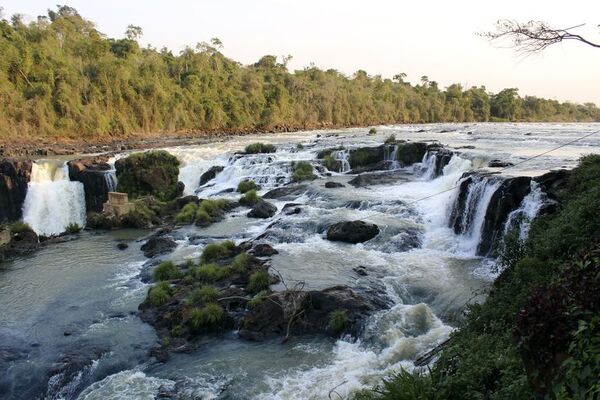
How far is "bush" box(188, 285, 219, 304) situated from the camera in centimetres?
1105

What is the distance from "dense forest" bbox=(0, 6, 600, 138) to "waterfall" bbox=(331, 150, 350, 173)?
27787mm

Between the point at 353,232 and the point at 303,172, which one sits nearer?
the point at 353,232

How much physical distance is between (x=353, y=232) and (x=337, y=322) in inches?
241

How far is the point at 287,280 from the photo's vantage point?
12.3 metres

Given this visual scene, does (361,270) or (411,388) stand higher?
(411,388)

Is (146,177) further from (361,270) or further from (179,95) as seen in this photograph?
(179,95)

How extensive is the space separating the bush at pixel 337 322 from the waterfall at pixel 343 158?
744 inches

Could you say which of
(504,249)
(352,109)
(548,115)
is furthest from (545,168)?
(548,115)

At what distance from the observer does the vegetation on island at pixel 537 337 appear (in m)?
3.80

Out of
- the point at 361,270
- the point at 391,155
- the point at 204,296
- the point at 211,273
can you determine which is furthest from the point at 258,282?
the point at 391,155

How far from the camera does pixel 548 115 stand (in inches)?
3519

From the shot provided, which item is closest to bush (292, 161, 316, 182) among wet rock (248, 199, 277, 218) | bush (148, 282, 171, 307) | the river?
the river

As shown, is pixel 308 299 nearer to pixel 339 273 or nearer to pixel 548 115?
pixel 339 273

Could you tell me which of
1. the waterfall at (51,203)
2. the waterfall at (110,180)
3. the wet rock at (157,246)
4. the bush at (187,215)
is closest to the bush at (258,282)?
the wet rock at (157,246)
